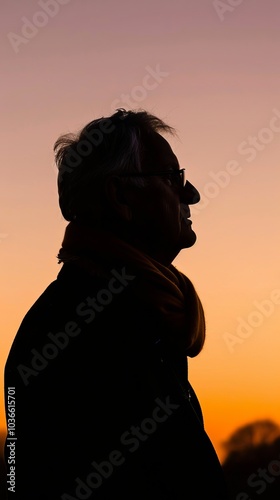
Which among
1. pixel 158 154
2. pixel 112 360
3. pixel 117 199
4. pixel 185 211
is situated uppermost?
pixel 158 154

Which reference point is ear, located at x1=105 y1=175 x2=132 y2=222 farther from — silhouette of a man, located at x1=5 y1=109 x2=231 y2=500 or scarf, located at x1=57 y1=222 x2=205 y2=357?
scarf, located at x1=57 y1=222 x2=205 y2=357

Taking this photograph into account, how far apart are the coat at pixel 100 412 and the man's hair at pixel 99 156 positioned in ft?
1.73

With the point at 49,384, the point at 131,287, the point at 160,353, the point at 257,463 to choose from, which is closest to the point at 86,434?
the point at 49,384

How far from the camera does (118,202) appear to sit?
3.16 m

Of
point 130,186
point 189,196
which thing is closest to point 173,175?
point 189,196

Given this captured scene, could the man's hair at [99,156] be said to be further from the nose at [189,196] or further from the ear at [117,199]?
the nose at [189,196]

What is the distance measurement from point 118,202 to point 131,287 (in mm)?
410

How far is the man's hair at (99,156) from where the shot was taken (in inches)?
125

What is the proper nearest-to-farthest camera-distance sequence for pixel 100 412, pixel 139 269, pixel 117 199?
pixel 100 412, pixel 139 269, pixel 117 199

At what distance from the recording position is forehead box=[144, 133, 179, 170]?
336cm

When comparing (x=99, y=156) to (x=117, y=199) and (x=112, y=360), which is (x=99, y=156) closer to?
(x=117, y=199)

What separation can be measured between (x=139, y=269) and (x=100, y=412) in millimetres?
660

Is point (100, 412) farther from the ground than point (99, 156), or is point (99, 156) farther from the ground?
point (99, 156)

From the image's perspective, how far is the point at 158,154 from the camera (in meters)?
3.41
